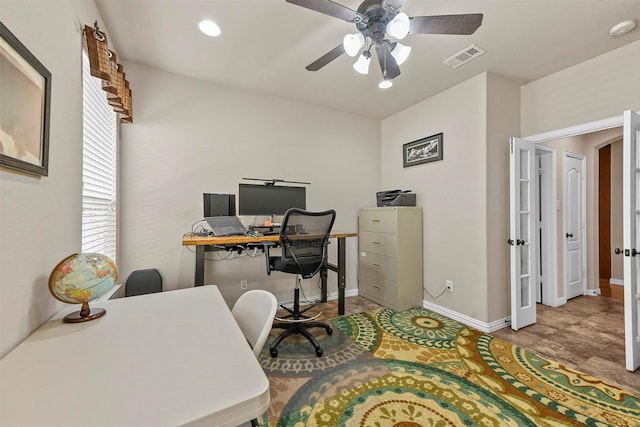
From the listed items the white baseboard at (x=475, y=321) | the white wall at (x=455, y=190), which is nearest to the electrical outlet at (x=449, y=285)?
the white wall at (x=455, y=190)

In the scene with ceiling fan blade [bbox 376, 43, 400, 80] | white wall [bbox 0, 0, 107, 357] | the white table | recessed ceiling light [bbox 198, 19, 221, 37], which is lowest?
the white table

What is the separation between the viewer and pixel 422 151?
3.23 meters

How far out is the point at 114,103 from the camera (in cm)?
189

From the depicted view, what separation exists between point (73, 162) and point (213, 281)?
179 centimetres

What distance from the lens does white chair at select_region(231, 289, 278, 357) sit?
1.13 meters

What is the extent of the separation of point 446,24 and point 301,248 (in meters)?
1.84

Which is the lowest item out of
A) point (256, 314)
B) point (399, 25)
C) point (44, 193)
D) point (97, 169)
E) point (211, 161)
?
point (256, 314)

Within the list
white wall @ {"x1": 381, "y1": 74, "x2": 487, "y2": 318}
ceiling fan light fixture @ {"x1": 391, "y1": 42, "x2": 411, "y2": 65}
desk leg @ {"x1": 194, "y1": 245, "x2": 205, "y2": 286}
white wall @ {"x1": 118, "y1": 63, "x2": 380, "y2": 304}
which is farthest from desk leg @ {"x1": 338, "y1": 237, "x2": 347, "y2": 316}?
ceiling fan light fixture @ {"x1": 391, "y1": 42, "x2": 411, "y2": 65}

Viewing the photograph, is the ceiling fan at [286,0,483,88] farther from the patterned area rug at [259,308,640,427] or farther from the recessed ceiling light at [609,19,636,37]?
the patterned area rug at [259,308,640,427]

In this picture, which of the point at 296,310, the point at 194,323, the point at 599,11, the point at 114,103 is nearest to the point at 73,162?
the point at 114,103

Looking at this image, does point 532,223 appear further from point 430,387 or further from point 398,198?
point 430,387

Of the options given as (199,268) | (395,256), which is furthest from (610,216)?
(199,268)

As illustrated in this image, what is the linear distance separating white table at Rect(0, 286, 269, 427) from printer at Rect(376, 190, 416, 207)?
2.58 m

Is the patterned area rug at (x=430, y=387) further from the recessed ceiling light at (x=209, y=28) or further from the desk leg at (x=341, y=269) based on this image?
the recessed ceiling light at (x=209, y=28)
